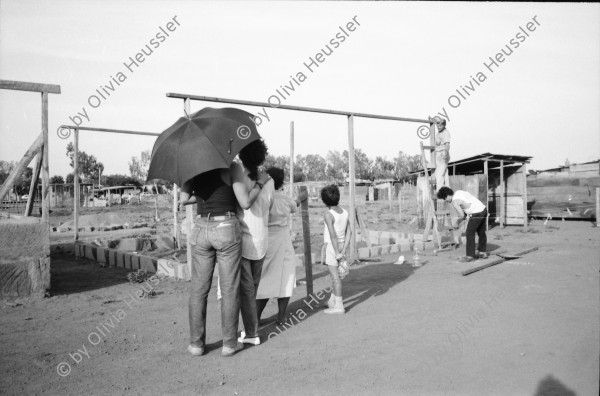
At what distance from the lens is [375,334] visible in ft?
13.9

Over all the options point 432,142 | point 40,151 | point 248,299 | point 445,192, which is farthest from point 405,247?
point 40,151

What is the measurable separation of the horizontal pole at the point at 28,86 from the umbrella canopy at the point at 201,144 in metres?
3.76

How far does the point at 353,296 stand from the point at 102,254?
20.7 ft

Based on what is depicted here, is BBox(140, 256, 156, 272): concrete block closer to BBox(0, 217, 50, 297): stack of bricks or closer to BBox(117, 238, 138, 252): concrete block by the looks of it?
BBox(0, 217, 50, 297): stack of bricks

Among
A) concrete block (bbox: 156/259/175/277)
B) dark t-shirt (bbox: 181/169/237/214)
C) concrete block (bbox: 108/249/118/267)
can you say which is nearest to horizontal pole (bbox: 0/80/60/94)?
concrete block (bbox: 156/259/175/277)

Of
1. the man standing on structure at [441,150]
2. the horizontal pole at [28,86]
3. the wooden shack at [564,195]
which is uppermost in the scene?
the horizontal pole at [28,86]

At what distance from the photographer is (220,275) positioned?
388 cm

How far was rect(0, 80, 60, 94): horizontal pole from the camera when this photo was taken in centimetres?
604

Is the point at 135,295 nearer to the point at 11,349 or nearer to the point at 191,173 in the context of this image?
the point at 11,349

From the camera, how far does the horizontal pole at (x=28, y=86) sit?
19.8 ft

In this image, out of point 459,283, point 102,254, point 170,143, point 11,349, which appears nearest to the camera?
point 170,143

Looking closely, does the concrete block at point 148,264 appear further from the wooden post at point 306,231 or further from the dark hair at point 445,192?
the dark hair at point 445,192

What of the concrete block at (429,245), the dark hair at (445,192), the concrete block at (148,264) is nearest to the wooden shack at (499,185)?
the concrete block at (429,245)

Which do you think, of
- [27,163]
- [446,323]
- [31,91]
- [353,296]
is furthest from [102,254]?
[446,323]
